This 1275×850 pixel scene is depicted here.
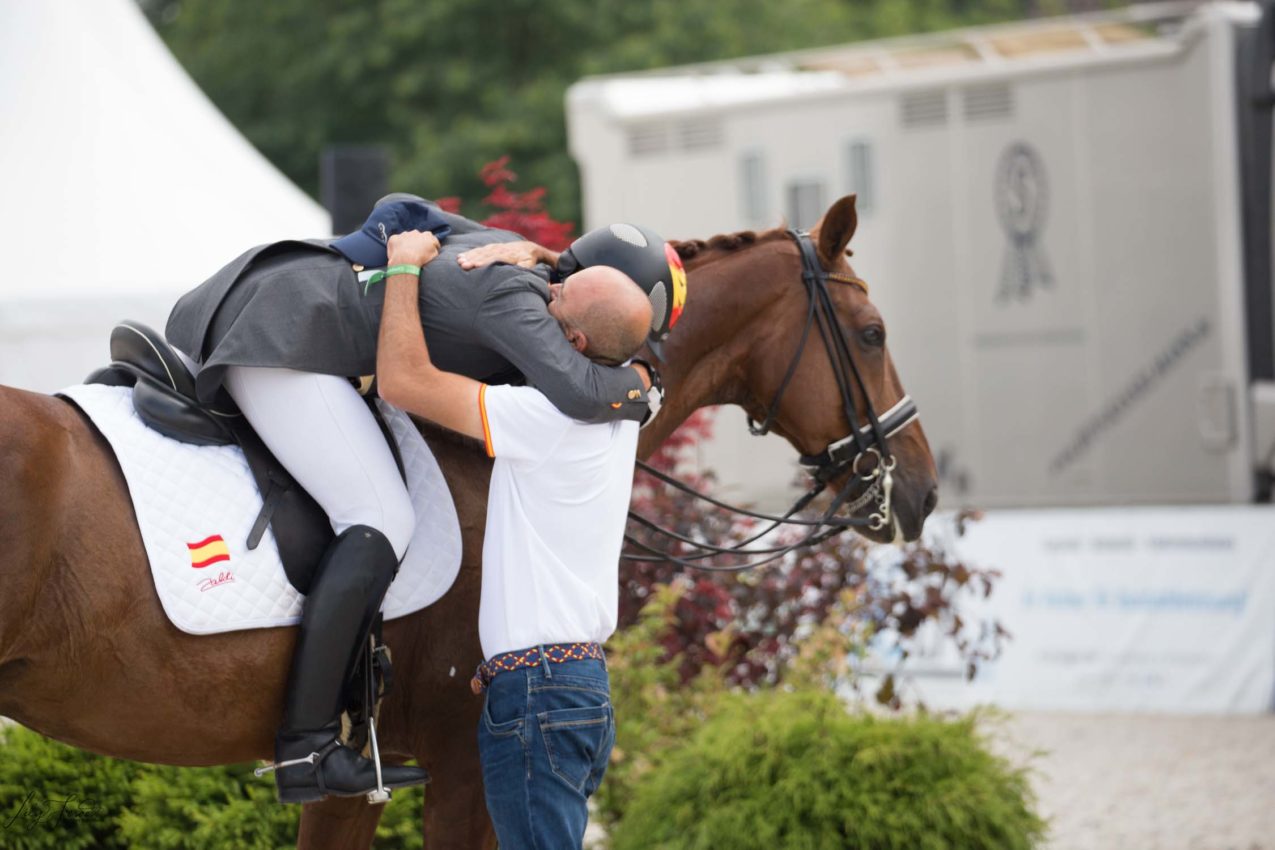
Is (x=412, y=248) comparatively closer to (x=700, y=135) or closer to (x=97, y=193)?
(x=97, y=193)

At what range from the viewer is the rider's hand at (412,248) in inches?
137

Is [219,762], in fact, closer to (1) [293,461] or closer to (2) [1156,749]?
(1) [293,461]

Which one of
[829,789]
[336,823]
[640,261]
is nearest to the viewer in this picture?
[640,261]

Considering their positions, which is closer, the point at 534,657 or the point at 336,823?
the point at 534,657

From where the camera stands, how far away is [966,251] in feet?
38.8

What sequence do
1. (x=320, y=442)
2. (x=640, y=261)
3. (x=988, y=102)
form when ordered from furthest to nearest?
1. (x=988, y=102)
2. (x=640, y=261)
3. (x=320, y=442)

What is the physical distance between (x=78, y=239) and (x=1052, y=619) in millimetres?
6637

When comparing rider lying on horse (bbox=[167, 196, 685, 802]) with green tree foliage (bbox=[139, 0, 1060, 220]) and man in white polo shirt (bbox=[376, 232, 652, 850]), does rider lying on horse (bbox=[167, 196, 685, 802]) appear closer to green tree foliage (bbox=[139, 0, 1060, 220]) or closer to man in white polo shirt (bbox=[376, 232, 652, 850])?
man in white polo shirt (bbox=[376, 232, 652, 850])

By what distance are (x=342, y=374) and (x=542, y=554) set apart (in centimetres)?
65

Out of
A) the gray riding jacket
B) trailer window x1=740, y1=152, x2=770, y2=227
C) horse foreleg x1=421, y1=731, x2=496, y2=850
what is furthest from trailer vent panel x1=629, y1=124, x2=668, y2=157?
horse foreleg x1=421, y1=731, x2=496, y2=850

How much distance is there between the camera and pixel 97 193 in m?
9.66

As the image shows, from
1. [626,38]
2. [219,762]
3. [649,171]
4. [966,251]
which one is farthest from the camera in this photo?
[626,38]

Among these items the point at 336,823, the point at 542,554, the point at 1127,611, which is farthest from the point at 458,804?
the point at 1127,611

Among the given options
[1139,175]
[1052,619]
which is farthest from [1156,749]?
A: [1139,175]
